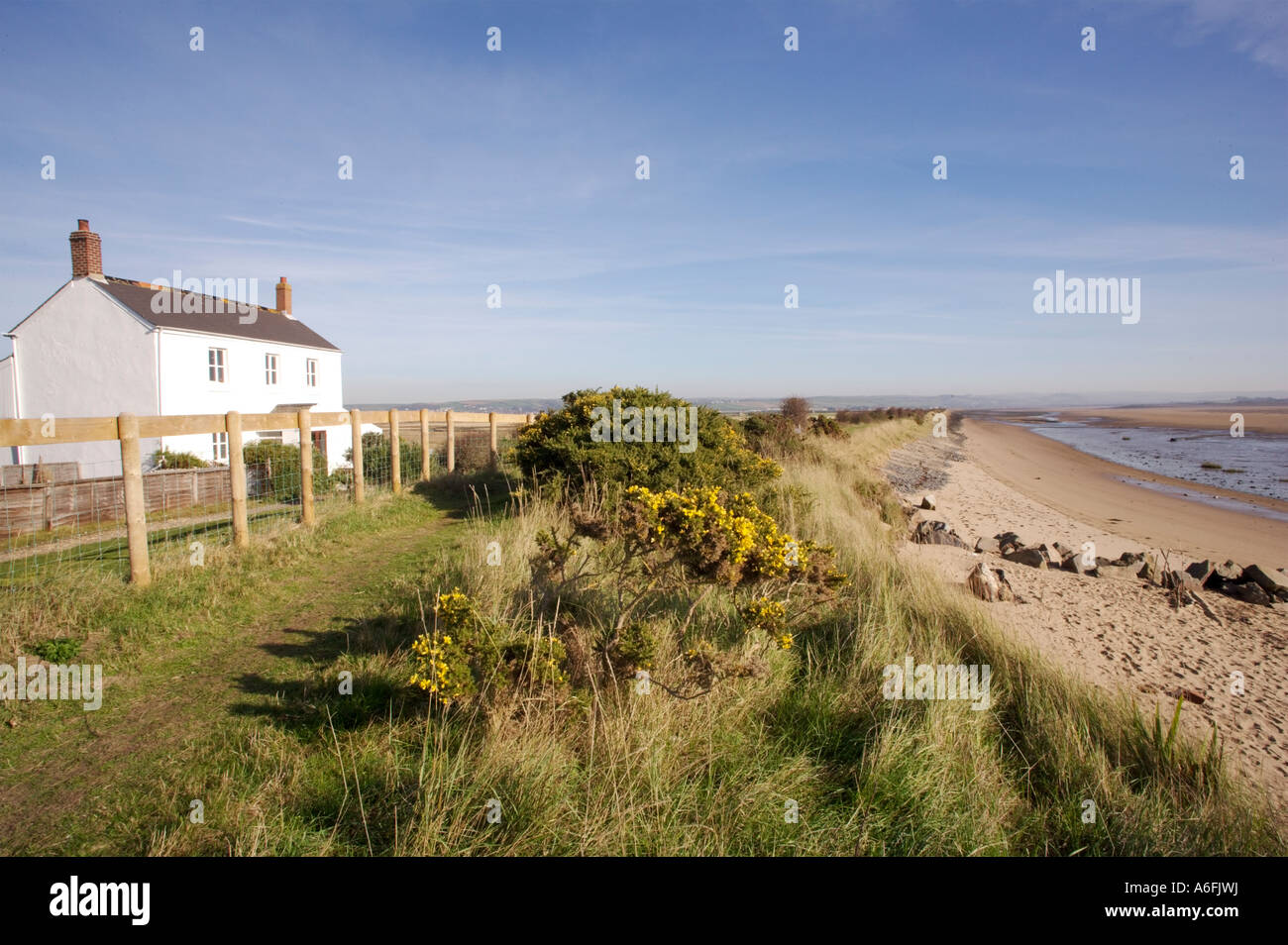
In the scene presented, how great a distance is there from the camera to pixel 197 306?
26938 mm

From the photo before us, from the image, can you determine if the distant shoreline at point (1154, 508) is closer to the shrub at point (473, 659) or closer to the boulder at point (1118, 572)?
the boulder at point (1118, 572)

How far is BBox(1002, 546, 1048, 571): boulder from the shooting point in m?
10.6

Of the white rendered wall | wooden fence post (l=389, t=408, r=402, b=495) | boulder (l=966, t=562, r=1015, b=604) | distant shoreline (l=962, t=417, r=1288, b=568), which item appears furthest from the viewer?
the white rendered wall

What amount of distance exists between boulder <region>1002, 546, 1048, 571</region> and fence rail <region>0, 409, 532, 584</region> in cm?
1051

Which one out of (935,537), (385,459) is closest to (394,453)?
(385,459)

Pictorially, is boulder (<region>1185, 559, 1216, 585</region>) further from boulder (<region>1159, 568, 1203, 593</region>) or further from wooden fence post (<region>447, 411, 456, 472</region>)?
wooden fence post (<region>447, 411, 456, 472</region>)

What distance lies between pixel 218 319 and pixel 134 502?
77.1ft

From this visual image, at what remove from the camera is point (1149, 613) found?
331 inches

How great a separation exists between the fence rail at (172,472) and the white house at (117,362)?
266 inches

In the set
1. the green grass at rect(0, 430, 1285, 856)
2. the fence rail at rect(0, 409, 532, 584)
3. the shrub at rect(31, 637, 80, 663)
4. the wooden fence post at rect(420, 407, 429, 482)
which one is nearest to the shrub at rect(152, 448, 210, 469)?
the fence rail at rect(0, 409, 532, 584)

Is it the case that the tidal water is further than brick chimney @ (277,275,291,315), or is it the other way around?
brick chimney @ (277,275,291,315)

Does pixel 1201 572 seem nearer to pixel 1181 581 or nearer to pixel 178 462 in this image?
pixel 1181 581

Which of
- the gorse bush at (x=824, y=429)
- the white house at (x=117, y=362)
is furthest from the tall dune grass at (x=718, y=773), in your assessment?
the white house at (x=117, y=362)

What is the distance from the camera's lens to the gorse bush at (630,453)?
9.70 meters
